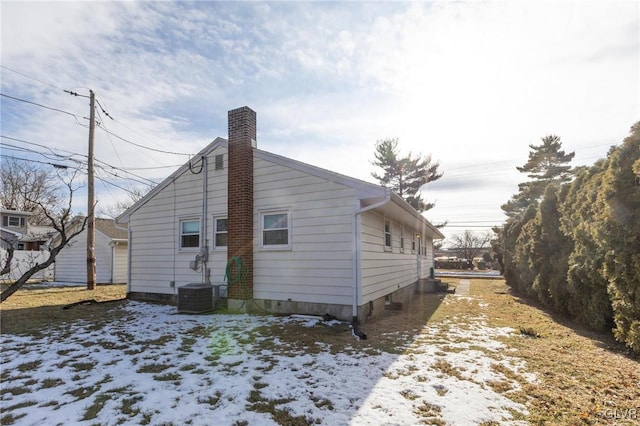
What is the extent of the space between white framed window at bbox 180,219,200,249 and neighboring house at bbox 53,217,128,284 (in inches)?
401

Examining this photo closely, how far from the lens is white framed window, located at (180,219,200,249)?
1009cm

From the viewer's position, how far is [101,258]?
18.9 m

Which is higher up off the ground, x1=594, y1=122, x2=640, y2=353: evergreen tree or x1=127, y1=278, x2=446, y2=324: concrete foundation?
x1=594, y1=122, x2=640, y2=353: evergreen tree

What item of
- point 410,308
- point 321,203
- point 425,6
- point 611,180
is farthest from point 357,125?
point 611,180

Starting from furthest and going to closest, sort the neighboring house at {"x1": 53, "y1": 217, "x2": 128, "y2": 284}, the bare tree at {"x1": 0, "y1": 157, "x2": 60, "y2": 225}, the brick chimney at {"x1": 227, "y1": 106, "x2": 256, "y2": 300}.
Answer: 1. the bare tree at {"x1": 0, "y1": 157, "x2": 60, "y2": 225}
2. the neighboring house at {"x1": 53, "y1": 217, "x2": 128, "y2": 284}
3. the brick chimney at {"x1": 227, "y1": 106, "x2": 256, "y2": 300}

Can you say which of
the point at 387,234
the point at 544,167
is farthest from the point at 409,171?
the point at 387,234

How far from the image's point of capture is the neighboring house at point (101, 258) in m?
18.5

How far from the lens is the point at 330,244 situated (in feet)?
25.7

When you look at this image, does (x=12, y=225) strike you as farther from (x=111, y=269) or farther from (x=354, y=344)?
(x=354, y=344)

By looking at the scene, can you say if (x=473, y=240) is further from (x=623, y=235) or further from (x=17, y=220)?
(x=17, y=220)

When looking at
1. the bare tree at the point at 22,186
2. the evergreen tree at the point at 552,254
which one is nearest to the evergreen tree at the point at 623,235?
the evergreen tree at the point at 552,254

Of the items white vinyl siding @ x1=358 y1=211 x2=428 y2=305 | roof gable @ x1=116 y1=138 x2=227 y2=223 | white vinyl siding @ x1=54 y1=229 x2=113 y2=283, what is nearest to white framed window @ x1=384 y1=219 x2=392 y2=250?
white vinyl siding @ x1=358 y1=211 x2=428 y2=305

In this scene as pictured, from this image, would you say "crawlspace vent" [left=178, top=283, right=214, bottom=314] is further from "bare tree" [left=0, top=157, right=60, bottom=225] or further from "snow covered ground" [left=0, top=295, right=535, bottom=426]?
"bare tree" [left=0, top=157, right=60, bottom=225]

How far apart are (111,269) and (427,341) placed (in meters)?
18.4
